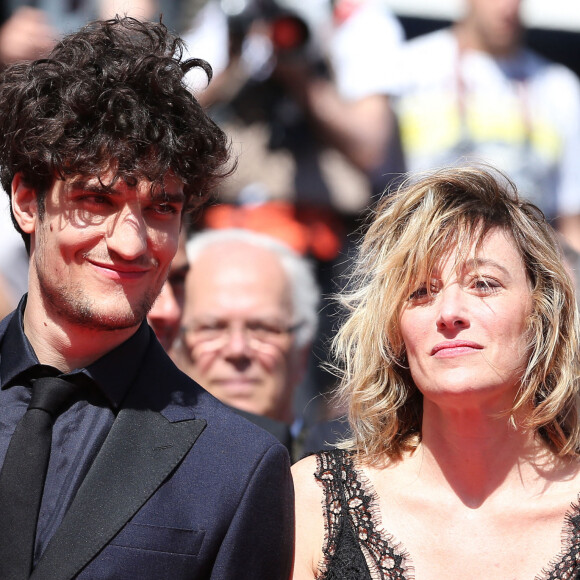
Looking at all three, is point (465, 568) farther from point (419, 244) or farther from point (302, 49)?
point (302, 49)

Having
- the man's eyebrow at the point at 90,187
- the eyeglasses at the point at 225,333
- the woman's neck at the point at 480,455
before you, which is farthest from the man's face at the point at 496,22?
the man's eyebrow at the point at 90,187

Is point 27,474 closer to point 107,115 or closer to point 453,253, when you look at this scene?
point 107,115

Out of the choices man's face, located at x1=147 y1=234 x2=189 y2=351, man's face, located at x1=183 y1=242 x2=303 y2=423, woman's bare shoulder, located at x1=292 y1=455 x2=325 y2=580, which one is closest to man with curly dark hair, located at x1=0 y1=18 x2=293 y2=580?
woman's bare shoulder, located at x1=292 y1=455 x2=325 y2=580

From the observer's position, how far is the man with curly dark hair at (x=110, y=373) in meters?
2.08

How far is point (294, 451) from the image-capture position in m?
3.44

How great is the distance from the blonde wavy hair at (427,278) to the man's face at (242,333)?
0.88 m

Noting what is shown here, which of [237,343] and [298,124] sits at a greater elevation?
[298,124]

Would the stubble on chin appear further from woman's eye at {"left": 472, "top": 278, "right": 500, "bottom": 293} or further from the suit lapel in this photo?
woman's eye at {"left": 472, "top": 278, "right": 500, "bottom": 293}

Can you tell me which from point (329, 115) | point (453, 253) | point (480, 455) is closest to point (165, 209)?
point (453, 253)

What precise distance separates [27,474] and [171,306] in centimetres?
133

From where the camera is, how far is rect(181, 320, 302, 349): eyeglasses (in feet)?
12.3

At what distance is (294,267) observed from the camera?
4090 mm

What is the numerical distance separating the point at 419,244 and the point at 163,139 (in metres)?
0.72

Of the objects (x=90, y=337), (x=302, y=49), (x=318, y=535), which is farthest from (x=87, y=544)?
(x=302, y=49)
